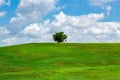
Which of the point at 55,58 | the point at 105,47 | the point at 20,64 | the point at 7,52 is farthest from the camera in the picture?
the point at 105,47

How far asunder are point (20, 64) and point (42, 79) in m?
20.6

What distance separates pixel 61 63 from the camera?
185 ft

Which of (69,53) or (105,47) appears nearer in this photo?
(69,53)

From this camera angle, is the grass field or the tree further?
the tree

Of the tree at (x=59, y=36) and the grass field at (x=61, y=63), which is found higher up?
the tree at (x=59, y=36)

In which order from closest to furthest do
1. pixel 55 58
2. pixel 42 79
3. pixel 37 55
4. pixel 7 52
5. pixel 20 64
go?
pixel 42 79 < pixel 20 64 < pixel 55 58 < pixel 37 55 < pixel 7 52

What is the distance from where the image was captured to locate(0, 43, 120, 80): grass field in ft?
127

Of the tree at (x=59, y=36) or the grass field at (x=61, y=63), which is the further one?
the tree at (x=59, y=36)

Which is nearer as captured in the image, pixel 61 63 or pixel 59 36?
pixel 61 63

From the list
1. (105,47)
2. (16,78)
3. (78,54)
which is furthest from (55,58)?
(16,78)

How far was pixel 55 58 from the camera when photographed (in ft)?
199

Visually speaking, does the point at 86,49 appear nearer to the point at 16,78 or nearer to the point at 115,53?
the point at 115,53

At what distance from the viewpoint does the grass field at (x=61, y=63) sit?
38.8 meters

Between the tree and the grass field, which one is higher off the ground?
the tree
